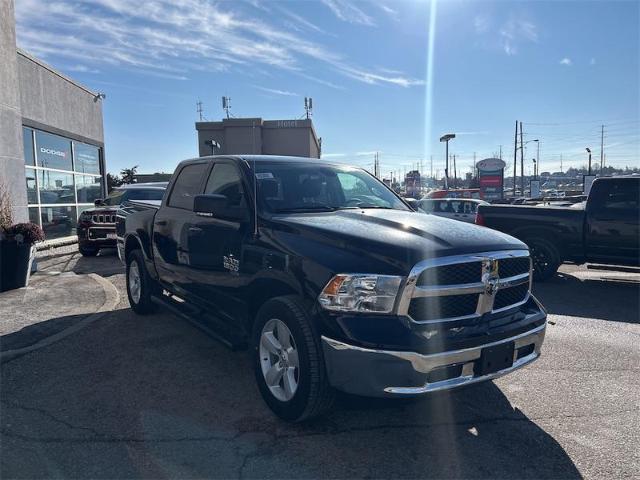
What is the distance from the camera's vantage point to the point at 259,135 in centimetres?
3831

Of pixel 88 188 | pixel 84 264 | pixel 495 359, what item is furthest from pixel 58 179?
pixel 495 359

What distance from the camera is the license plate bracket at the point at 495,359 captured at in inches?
123

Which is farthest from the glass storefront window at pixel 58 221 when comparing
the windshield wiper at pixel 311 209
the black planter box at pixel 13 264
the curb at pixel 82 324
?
the windshield wiper at pixel 311 209

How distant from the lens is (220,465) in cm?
300

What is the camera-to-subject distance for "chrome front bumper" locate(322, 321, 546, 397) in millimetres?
2887

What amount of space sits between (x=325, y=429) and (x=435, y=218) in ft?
6.23

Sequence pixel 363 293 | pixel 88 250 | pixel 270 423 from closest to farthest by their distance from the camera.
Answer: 1. pixel 363 293
2. pixel 270 423
3. pixel 88 250

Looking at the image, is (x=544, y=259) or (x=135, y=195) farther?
(x=135, y=195)

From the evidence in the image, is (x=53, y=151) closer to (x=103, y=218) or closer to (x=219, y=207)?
(x=103, y=218)

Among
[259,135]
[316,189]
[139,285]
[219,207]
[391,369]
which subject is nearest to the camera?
[391,369]

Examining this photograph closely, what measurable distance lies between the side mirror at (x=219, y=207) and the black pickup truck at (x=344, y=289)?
0.04 feet

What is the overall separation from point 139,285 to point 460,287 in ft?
15.0

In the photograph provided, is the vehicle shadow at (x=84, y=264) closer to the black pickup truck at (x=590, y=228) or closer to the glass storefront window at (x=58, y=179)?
the glass storefront window at (x=58, y=179)

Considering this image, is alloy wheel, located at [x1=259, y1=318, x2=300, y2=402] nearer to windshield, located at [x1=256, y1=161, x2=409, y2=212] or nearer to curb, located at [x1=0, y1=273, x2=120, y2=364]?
windshield, located at [x1=256, y1=161, x2=409, y2=212]
